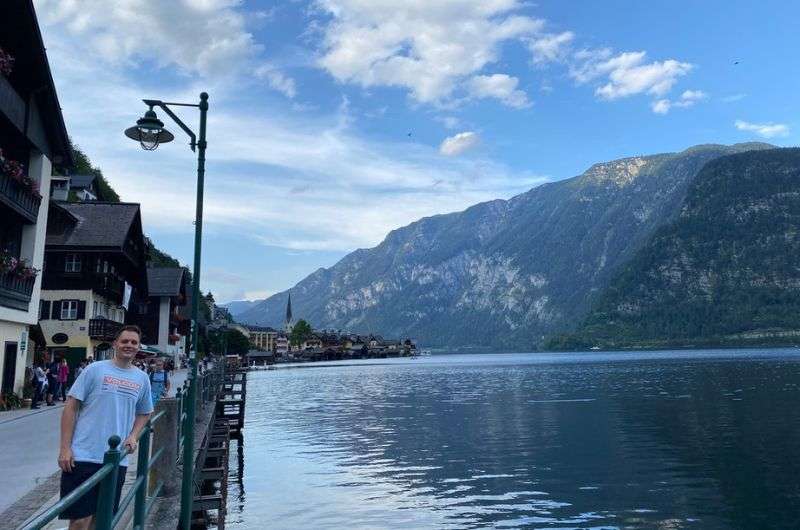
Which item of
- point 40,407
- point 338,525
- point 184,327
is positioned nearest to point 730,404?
point 338,525

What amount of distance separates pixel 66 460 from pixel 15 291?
24.0 metres

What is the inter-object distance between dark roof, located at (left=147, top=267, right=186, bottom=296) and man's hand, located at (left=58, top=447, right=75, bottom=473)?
79312 mm

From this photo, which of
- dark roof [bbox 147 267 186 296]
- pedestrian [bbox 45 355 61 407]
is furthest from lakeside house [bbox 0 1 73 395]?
dark roof [bbox 147 267 186 296]

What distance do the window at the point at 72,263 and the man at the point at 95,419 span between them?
143 ft

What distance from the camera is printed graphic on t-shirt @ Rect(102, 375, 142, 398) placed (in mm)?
7796

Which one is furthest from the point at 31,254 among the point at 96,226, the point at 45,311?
the point at 45,311

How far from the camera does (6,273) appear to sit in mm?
26125

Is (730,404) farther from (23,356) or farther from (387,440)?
(23,356)

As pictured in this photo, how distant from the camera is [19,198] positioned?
27625mm

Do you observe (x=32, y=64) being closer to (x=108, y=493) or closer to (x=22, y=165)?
(x=22, y=165)

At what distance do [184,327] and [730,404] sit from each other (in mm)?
85937

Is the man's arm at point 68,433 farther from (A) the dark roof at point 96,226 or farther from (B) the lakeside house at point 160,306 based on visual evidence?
(B) the lakeside house at point 160,306

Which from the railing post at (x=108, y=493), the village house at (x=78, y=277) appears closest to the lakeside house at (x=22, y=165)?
the village house at (x=78, y=277)

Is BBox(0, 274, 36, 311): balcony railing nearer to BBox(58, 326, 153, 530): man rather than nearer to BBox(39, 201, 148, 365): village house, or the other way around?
BBox(39, 201, 148, 365): village house
